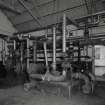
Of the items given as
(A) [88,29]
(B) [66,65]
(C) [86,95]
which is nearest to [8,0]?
(A) [88,29]

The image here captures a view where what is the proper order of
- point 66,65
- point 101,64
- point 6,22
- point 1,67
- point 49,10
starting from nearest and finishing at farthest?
point 66,65, point 101,64, point 49,10, point 1,67, point 6,22

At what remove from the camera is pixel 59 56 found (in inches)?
156

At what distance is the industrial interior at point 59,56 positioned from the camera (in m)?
2.51

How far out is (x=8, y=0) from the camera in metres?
4.16

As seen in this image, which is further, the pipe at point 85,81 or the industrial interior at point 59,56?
the pipe at point 85,81

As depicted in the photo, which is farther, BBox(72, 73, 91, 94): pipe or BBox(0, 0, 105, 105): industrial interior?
BBox(72, 73, 91, 94): pipe

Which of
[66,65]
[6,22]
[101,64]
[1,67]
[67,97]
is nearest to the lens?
[67,97]

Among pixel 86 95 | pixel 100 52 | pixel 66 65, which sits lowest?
pixel 86 95

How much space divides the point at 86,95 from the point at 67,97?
50 centimetres

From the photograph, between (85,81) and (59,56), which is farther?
(59,56)

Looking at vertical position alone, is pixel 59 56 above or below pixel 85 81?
above

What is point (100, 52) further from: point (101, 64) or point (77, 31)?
point (77, 31)

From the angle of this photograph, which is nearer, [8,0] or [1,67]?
[8,0]

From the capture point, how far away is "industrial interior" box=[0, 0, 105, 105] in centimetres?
251
